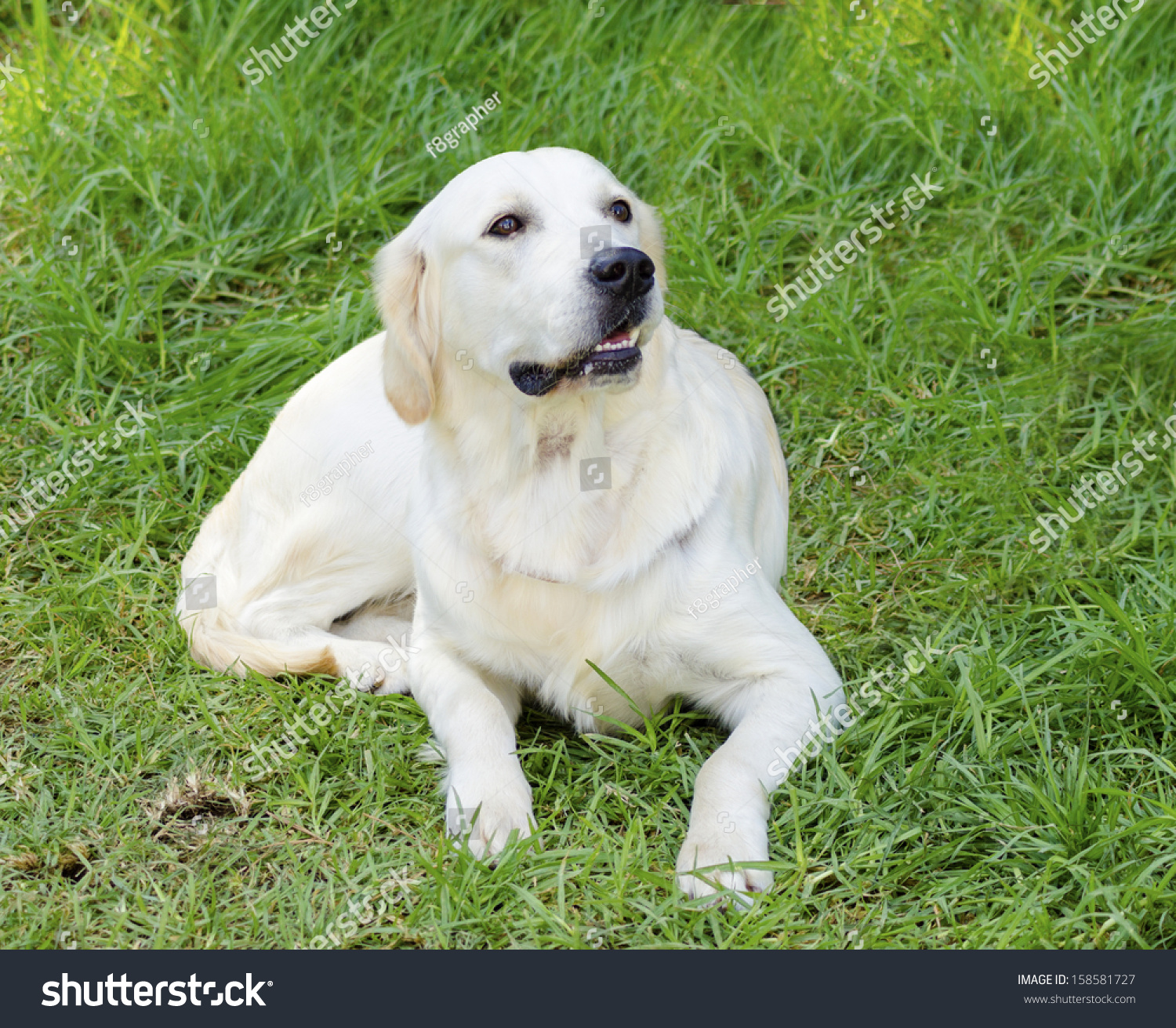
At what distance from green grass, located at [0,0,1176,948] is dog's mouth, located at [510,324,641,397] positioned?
79 centimetres

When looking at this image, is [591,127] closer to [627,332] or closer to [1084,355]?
[1084,355]

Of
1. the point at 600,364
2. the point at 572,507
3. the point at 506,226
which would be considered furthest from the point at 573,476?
the point at 506,226

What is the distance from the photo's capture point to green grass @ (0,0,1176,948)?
245cm

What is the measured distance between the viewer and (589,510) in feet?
8.91

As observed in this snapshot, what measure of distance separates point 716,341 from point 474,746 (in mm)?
1900

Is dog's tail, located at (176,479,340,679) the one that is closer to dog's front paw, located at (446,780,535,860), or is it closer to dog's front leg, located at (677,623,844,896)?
dog's front paw, located at (446,780,535,860)

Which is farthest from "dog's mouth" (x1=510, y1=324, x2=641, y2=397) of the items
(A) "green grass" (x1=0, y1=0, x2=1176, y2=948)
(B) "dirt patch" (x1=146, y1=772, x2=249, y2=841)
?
(B) "dirt patch" (x1=146, y1=772, x2=249, y2=841)

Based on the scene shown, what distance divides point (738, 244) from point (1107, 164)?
1268 millimetres

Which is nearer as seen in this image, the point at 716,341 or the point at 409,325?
the point at 409,325

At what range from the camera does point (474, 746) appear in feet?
8.80

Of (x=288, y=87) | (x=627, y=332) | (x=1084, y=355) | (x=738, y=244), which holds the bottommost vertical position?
(x=288, y=87)

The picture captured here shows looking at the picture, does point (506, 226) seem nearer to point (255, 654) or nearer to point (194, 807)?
point (255, 654)
